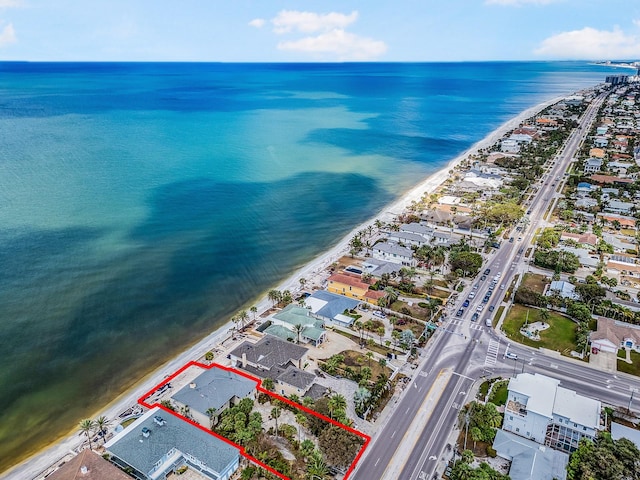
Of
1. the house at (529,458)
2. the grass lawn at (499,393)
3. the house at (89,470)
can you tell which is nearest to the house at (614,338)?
the grass lawn at (499,393)

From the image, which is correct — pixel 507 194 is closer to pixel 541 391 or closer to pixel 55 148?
pixel 541 391

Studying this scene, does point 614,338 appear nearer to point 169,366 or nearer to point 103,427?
point 169,366

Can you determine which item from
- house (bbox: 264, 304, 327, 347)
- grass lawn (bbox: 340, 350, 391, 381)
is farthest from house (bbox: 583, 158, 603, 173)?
grass lawn (bbox: 340, 350, 391, 381)

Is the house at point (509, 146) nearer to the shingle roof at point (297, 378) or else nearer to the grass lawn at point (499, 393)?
the grass lawn at point (499, 393)

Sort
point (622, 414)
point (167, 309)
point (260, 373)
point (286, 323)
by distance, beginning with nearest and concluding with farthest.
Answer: point (622, 414) < point (260, 373) < point (286, 323) < point (167, 309)

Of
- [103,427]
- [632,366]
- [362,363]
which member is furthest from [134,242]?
[632,366]

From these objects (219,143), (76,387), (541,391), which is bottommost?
(76,387)

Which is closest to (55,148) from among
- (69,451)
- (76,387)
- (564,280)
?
(76,387)
